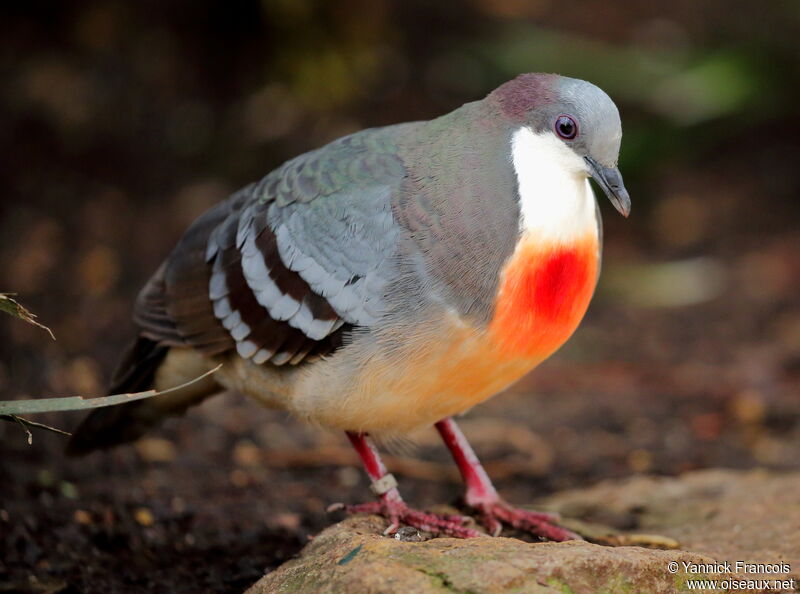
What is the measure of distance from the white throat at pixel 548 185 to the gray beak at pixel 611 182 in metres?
0.04

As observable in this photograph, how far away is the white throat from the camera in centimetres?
335

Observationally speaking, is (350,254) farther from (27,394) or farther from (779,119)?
(779,119)

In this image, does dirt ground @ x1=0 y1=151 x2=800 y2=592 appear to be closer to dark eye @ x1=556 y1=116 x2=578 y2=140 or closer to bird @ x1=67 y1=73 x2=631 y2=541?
bird @ x1=67 y1=73 x2=631 y2=541

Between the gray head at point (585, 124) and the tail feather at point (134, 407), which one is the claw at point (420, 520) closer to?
the tail feather at point (134, 407)

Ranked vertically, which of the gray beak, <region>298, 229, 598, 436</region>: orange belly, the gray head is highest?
the gray head

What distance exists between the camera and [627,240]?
7.99 meters

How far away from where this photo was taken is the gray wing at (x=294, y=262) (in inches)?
137

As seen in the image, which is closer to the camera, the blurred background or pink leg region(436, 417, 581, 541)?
pink leg region(436, 417, 581, 541)

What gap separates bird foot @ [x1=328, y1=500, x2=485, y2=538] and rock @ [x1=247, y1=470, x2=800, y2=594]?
0.07 metres

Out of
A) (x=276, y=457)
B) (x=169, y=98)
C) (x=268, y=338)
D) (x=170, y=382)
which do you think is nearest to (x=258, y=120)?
(x=169, y=98)

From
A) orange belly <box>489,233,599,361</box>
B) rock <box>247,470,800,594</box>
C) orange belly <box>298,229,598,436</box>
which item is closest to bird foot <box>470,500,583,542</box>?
rock <box>247,470,800,594</box>

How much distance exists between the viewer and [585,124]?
3312mm

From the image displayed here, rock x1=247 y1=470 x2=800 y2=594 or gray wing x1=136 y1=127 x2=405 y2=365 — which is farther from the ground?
gray wing x1=136 y1=127 x2=405 y2=365

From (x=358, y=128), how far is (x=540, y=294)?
4.84m
